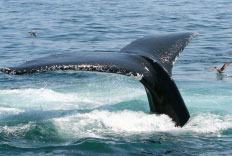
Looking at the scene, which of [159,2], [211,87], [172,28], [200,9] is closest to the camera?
[211,87]

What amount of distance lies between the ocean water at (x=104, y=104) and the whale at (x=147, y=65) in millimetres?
276

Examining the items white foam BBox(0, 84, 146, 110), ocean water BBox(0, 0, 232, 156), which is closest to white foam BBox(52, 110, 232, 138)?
ocean water BBox(0, 0, 232, 156)

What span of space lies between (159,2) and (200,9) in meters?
4.06

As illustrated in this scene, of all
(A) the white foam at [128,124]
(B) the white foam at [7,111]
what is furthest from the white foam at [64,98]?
(A) the white foam at [128,124]

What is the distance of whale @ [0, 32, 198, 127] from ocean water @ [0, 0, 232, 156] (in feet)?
0.90

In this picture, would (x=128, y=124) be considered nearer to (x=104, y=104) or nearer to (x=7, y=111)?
(x=104, y=104)

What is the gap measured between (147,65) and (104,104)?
248 centimetres

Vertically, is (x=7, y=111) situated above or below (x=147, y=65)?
below

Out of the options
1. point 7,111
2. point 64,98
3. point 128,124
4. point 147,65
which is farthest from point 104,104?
point 147,65

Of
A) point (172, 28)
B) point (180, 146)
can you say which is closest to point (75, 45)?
point (172, 28)

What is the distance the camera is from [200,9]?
1133 inches

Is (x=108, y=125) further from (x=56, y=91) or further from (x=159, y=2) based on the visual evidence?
(x=159, y=2)

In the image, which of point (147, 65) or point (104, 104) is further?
point (104, 104)

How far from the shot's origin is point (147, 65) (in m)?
7.35
